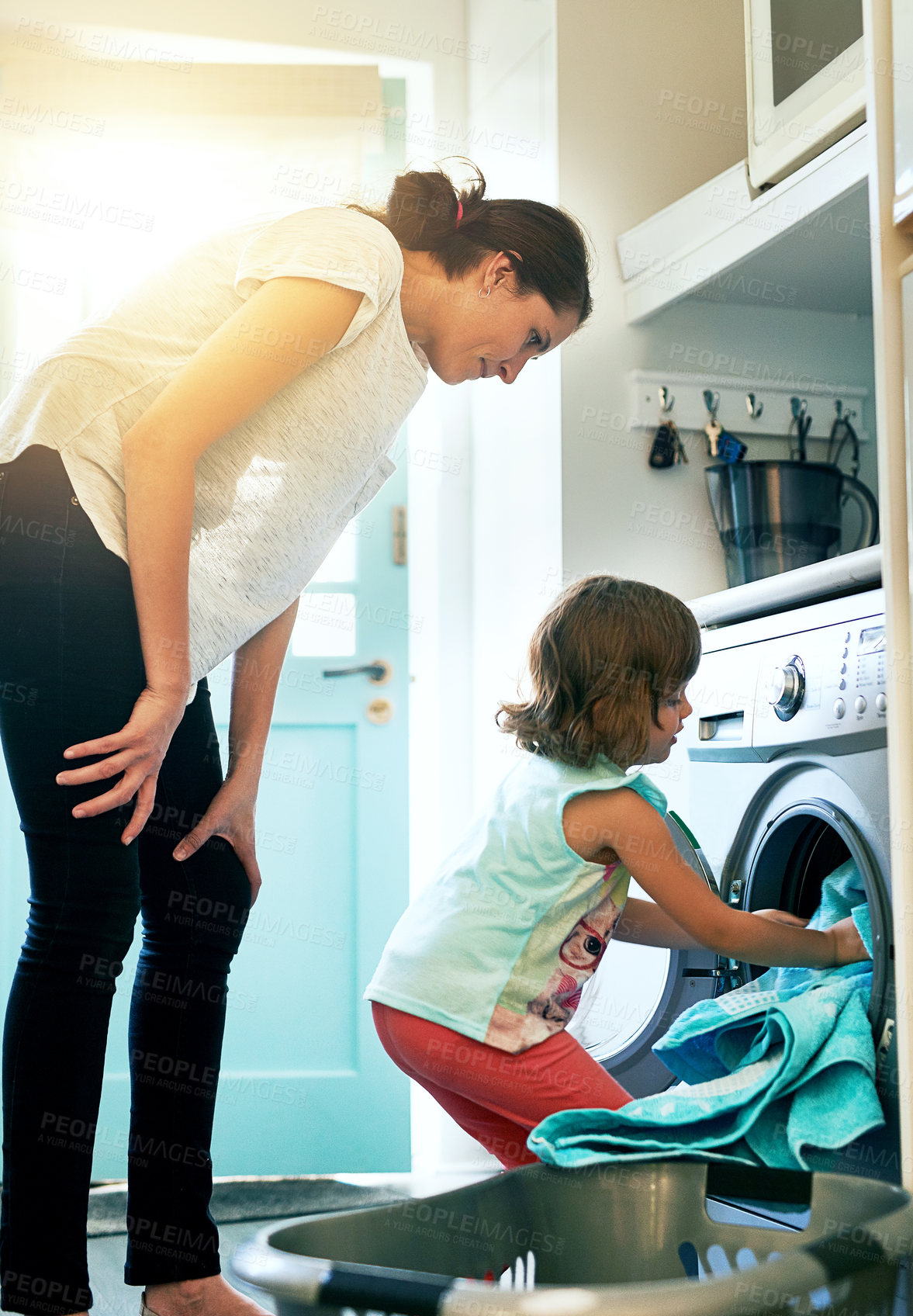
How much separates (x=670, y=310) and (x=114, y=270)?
108 centimetres

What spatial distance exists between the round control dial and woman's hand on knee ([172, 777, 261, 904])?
56 cm

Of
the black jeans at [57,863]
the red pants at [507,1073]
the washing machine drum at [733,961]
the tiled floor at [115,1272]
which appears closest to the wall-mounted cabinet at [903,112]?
the washing machine drum at [733,961]

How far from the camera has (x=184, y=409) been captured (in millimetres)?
945

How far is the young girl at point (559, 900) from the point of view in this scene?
1134mm

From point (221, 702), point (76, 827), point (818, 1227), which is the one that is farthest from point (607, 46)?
point (818, 1227)

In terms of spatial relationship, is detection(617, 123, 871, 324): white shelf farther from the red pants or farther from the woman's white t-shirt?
the red pants

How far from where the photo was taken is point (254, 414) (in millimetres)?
1067

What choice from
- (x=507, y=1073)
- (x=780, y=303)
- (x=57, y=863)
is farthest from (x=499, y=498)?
(x=57, y=863)

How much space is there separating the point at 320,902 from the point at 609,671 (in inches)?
44.3

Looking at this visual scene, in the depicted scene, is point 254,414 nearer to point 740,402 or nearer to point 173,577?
point 173,577

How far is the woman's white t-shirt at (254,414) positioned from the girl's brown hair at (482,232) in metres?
0.09

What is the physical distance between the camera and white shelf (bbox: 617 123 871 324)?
1.52 metres

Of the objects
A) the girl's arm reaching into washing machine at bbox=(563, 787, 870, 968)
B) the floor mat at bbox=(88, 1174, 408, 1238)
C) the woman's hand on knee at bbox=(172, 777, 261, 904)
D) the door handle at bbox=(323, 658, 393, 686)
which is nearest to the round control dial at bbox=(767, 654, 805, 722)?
the girl's arm reaching into washing machine at bbox=(563, 787, 870, 968)

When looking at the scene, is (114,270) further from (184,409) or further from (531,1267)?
(531,1267)
